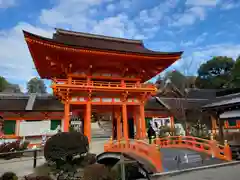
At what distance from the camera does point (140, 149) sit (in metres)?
9.89

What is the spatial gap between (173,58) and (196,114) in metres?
8.10

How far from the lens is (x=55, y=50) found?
13.1m

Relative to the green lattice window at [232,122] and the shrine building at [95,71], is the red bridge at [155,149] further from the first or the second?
the shrine building at [95,71]

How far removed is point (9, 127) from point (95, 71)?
831cm

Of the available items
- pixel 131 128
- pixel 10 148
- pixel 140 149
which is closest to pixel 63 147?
pixel 140 149

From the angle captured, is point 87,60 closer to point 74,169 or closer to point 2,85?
point 74,169

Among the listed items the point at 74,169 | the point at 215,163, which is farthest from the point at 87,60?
the point at 215,163

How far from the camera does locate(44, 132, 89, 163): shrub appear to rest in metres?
9.26

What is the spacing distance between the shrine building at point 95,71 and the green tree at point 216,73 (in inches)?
1373

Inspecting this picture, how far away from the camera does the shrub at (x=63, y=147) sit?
9.26 m

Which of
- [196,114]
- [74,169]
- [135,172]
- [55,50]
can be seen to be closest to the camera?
[74,169]

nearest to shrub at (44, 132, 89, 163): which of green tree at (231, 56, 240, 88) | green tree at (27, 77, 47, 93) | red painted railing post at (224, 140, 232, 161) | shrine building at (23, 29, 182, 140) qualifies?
shrine building at (23, 29, 182, 140)

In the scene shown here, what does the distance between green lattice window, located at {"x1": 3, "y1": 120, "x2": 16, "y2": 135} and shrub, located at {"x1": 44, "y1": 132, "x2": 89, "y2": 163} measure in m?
7.70

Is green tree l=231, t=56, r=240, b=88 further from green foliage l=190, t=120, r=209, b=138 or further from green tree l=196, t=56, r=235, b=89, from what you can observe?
green foliage l=190, t=120, r=209, b=138
